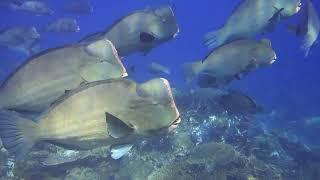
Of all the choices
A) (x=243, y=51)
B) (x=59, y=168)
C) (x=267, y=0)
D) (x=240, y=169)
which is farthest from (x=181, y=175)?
(x=267, y=0)

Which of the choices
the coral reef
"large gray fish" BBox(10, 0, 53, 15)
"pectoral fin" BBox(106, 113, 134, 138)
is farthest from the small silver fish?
"pectoral fin" BBox(106, 113, 134, 138)

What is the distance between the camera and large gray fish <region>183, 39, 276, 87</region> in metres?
5.11

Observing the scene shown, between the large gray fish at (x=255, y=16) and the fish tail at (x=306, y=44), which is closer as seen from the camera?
the large gray fish at (x=255, y=16)

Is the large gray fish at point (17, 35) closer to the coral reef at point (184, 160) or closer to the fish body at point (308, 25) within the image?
the coral reef at point (184, 160)

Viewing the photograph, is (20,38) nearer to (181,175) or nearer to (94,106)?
(181,175)

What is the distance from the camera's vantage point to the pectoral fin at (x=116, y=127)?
285 centimetres

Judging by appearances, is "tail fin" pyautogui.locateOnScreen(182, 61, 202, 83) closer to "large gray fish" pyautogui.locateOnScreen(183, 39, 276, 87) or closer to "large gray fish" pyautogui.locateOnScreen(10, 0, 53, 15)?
"large gray fish" pyautogui.locateOnScreen(183, 39, 276, 87)

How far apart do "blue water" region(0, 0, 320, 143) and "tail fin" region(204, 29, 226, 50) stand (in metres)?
0.09

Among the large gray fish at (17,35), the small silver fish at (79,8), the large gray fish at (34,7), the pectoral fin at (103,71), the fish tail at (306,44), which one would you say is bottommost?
the small silver fish at (79,8)

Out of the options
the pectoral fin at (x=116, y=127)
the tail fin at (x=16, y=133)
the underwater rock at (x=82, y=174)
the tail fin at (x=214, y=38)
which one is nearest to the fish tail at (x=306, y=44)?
the tail fin at (x=214, y=38)

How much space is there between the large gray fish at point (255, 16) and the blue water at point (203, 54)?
0.52 meters

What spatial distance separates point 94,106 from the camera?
3121mm

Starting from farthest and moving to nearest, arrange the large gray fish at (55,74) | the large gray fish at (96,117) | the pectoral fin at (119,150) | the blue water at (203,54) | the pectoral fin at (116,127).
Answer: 1. the blue water at (203,54)
2. the large gray fish at (55,74)
3. the pectoral fin at (119,150)
4. the large gray fish at (96,117)
5. the pectoral fin at (116,127)

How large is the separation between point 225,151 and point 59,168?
3.25m
